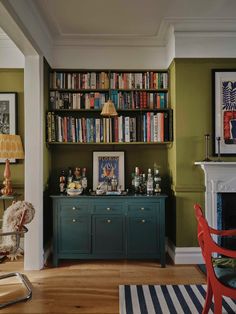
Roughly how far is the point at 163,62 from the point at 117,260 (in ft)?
8.48

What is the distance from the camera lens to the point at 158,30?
3.80 m

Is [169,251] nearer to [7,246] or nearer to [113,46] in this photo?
[7,246]

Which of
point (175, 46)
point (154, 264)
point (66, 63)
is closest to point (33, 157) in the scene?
point (66, 63)

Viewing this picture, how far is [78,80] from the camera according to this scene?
4.07m

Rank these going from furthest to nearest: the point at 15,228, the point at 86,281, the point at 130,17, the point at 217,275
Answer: the point at 130,17 → the point at 86,281 → the point at 15,228 → the point at 217,275

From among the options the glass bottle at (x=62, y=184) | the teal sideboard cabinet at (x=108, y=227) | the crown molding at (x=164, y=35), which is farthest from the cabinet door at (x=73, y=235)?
the crown molding at (x=164, y=35)

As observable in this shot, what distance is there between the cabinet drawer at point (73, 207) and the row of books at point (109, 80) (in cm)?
147

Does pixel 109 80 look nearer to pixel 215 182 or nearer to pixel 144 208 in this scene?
pixel 144 208

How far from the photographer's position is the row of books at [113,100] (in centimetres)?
405

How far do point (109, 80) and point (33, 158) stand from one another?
4.64 feet

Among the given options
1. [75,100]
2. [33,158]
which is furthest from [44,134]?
[75,100]

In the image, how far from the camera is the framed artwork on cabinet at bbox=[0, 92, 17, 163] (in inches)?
163

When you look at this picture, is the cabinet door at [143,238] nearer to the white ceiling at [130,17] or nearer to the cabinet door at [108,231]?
the cabinet door at [108,231]

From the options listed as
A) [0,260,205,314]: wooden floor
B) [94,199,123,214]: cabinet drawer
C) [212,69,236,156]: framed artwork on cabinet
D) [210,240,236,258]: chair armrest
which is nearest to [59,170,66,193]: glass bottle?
[94,199,123,214]: cabinet drawer
